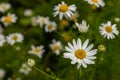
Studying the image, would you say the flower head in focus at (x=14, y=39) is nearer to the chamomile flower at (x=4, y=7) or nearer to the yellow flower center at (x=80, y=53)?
the chamomile flower at (x=4, y=7)

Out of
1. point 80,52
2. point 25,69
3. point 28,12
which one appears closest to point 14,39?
point 25,69

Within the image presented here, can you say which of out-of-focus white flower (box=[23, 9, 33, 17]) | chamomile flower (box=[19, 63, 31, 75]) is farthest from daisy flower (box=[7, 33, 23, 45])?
out-of-focus white flower (box=[23, 9, 33, 17])

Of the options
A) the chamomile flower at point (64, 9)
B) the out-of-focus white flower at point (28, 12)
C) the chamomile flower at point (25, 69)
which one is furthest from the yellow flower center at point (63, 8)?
the out-of-focus white flower at point (28, 12)

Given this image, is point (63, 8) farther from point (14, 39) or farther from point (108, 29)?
point (14, 39)

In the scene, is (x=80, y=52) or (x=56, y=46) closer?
(x=80, y=52)

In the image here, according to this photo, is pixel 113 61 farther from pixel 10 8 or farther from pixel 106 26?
pixel 10 8

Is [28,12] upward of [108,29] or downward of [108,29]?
upward

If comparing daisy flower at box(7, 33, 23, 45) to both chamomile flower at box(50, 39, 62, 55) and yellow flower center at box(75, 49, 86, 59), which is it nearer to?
chamomile flower at box(50, 39, 62, 55)
